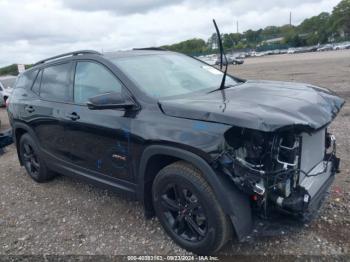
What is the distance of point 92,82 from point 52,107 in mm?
808

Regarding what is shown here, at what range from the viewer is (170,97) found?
11.4 feet

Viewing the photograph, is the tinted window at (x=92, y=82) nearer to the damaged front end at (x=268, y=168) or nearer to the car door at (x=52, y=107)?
the car door at (x=52, y=107)

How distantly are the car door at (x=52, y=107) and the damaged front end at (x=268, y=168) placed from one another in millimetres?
2248

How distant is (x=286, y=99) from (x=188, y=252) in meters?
1.63

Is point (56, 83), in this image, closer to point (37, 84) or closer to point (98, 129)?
point (37, 84)

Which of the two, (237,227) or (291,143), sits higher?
(291,143)

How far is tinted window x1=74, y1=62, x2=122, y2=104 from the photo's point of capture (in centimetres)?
374

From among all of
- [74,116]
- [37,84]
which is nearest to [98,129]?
[74,116]

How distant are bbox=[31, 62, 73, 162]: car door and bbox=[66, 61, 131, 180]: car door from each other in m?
0.16

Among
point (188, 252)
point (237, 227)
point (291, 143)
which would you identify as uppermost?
point (291, 143)

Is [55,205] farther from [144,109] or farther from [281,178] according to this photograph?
[281,178]

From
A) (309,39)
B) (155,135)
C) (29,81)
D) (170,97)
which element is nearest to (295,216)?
(155,135)

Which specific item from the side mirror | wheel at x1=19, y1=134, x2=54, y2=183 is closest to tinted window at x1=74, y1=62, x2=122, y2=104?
the side mirror

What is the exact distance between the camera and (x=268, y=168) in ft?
8.95
